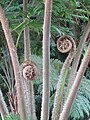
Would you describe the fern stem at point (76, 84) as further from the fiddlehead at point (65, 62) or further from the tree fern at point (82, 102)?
the tree fern at point (82, 102)

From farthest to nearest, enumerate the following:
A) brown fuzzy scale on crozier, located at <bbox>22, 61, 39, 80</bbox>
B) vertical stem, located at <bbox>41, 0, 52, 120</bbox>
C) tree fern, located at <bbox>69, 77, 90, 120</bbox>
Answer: tree fern, located at <bbox>69, 77, 90, 120</bbox> < brown fuzzy scale on crozier, located at <bbox>22, 61, 39, 80</bbox> < vertical stem, located at <bbox>41, 0, 52, 120</bbox>

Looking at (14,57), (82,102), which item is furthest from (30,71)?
(82,102)

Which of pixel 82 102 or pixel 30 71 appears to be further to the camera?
pixel 82 102

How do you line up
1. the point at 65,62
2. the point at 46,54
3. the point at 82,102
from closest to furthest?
the point at 46,54 < the point at 65,62 < the point at 82,102

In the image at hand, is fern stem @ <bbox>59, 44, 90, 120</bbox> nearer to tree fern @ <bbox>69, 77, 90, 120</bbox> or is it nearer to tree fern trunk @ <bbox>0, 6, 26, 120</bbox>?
tree fern trunk @ <bbox>0, 6, 26, 120</bbox>

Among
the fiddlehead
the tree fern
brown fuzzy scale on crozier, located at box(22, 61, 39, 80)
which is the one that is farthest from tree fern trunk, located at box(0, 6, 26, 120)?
the tree fern

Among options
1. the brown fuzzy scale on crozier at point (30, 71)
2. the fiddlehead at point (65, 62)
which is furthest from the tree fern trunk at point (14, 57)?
the fiddlehead at point (65, 62)

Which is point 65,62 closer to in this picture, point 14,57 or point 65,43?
point 65,43

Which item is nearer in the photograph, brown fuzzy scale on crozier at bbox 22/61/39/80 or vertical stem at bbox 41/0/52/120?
vertical stem at bbox 41/0/52/120

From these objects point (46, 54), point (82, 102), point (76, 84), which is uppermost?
point (46, 54)

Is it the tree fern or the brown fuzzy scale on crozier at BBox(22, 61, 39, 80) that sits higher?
the brown fuzzy scale on crozier at BBox(22, 61, 39, 80)

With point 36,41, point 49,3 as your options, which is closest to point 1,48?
point 36,41

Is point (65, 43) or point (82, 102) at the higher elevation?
point (65, 43)
